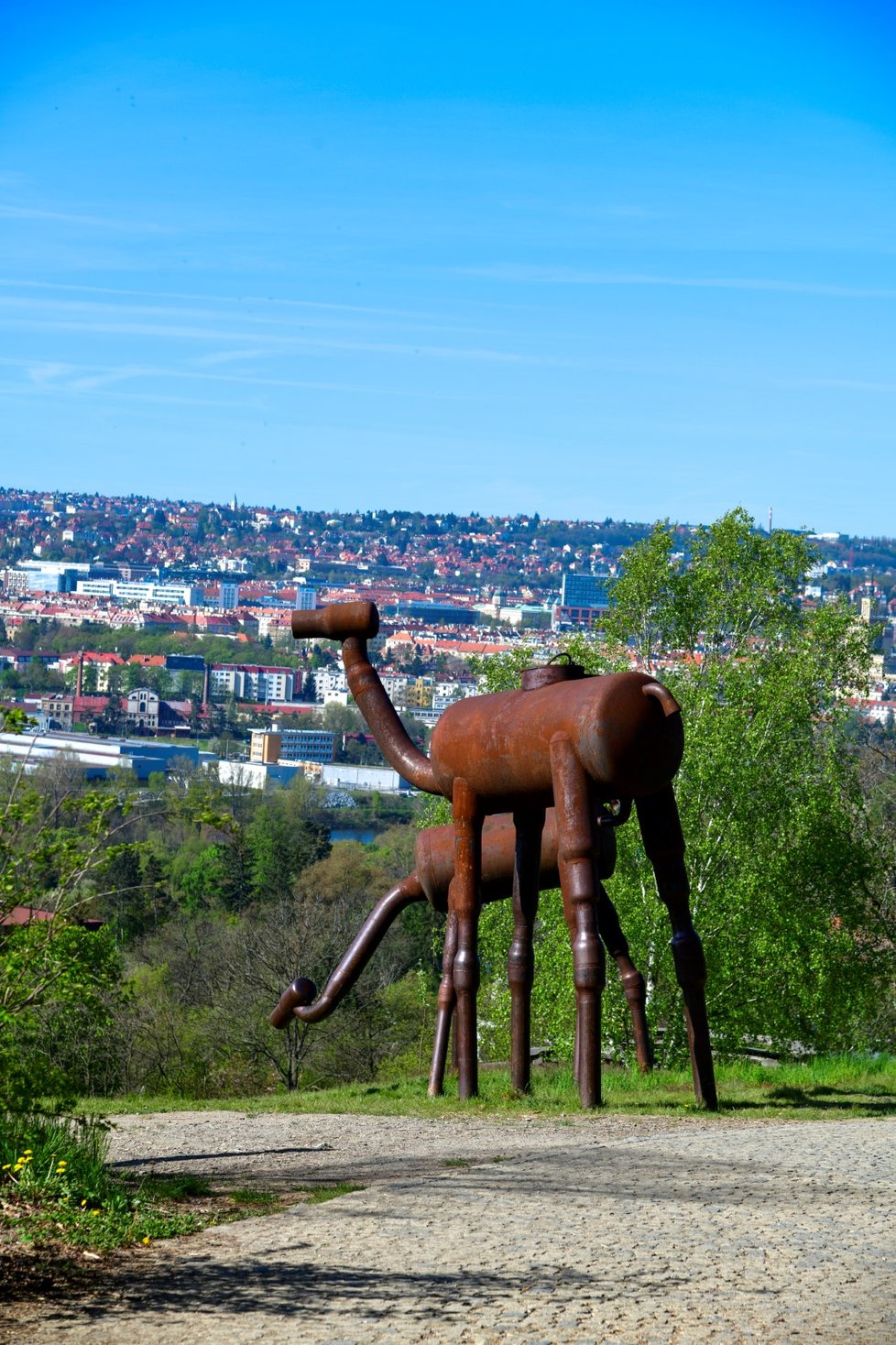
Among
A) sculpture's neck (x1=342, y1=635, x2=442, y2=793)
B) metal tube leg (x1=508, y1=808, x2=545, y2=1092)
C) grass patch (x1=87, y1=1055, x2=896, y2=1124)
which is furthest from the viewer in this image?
sculpture's neck (x1=342, y1=635, x2=442, y2=793)

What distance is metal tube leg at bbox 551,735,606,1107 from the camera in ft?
42.6

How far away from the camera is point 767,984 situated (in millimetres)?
23906

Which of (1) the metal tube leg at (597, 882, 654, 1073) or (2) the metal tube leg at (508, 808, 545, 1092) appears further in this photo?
(1) the metal tube leg at (597, 882, 654, 1073)

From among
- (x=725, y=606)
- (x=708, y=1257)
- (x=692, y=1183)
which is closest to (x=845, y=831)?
(x=725, y=606)

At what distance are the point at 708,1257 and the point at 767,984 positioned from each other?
16.5 metres

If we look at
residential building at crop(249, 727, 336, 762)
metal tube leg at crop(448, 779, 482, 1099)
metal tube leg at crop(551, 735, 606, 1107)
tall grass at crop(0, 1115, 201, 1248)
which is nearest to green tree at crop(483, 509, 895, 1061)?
metal tube leg at crop(448, 779, 482, 1099)

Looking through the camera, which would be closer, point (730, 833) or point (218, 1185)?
point (218, 1185)

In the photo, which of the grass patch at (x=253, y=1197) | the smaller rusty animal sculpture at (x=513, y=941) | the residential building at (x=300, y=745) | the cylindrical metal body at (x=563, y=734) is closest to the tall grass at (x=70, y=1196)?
the grass patch at (x=253, y=1197)

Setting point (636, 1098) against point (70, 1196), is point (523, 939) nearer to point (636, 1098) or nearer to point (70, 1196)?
point (636, 1098)

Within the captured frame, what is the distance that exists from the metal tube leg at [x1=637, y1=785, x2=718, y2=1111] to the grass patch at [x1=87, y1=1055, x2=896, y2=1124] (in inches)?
22.4

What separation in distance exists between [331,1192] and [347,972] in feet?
22.7

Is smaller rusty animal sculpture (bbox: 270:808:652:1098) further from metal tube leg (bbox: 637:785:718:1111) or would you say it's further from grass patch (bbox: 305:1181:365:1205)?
grass patch (bbox: 305:1181:365:1205)

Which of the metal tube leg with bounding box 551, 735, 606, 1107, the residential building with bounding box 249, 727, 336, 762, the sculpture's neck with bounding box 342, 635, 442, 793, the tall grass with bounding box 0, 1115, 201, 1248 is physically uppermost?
the sculpture's neck with bounding box 342, 635, 442, 793

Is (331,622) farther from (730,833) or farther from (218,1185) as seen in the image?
(730,833)
